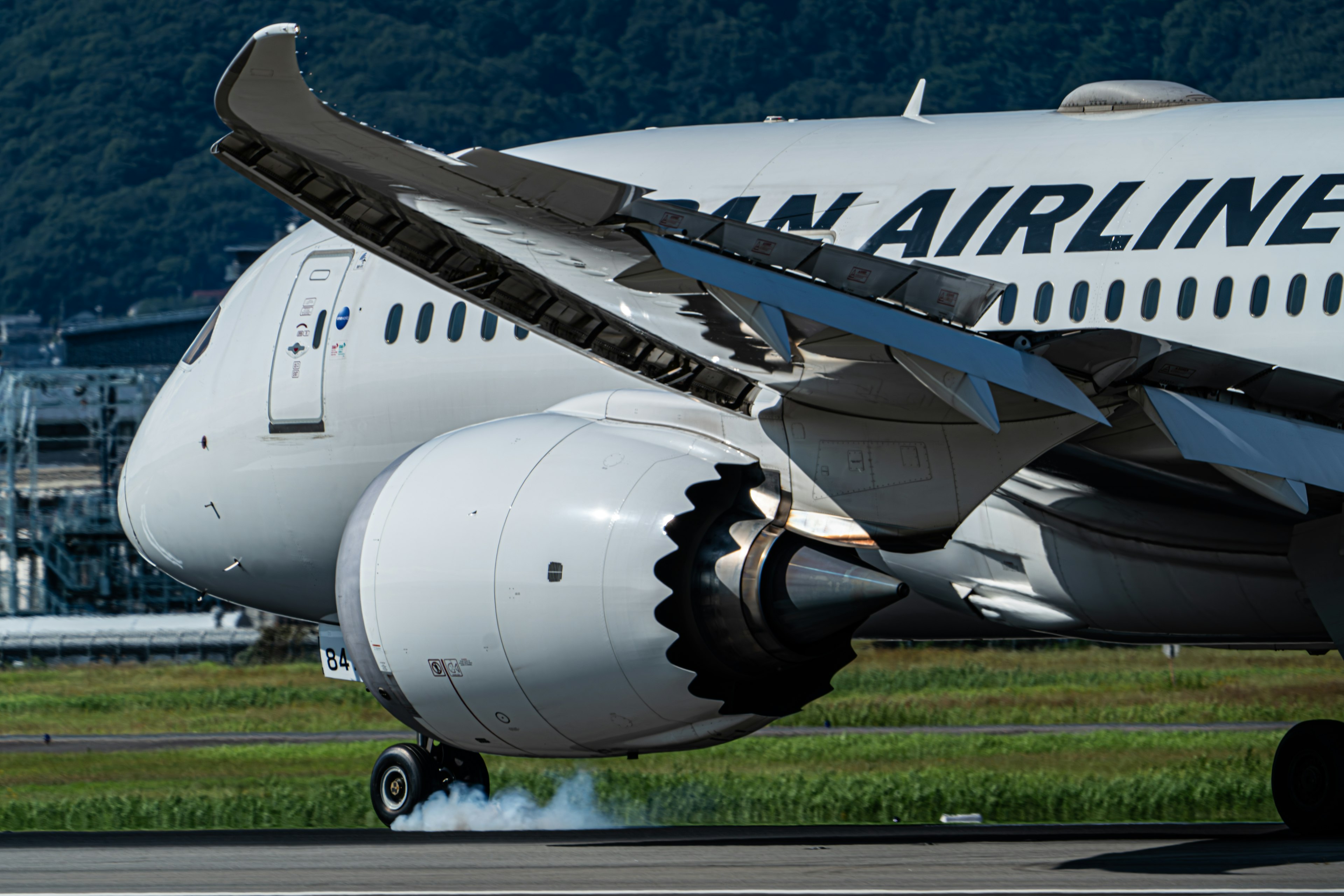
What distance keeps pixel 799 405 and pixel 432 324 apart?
4.41 meters

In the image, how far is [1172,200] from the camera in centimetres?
1155

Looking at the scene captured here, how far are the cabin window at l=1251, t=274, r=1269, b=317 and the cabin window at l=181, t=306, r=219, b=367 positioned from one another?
27.9ft

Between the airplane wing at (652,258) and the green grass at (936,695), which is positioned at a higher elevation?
the airplane wing at (652,258)

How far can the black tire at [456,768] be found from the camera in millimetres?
14289

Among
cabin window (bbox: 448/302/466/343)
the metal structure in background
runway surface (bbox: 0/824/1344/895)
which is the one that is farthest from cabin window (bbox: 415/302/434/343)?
the metal structure in background

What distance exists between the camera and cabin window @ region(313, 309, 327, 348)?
14602 millimetres

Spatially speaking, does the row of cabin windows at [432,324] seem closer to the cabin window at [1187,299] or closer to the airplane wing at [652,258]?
the airplane wing at [652,258]

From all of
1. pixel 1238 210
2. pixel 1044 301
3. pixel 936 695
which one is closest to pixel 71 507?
pixel 936 695

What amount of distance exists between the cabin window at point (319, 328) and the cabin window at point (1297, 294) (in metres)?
7.29

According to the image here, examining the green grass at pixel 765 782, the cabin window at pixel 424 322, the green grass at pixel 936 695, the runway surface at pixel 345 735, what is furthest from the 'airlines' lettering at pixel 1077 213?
the green grass at pixel 936 695

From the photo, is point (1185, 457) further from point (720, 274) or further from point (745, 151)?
point (745, 151)

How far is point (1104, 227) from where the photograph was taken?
38.2 ft

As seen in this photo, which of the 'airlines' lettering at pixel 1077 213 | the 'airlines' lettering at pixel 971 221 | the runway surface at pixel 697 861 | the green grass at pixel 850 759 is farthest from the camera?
the green grass at pixel 850 759

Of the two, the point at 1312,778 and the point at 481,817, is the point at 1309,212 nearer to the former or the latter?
the point at 1312,778
